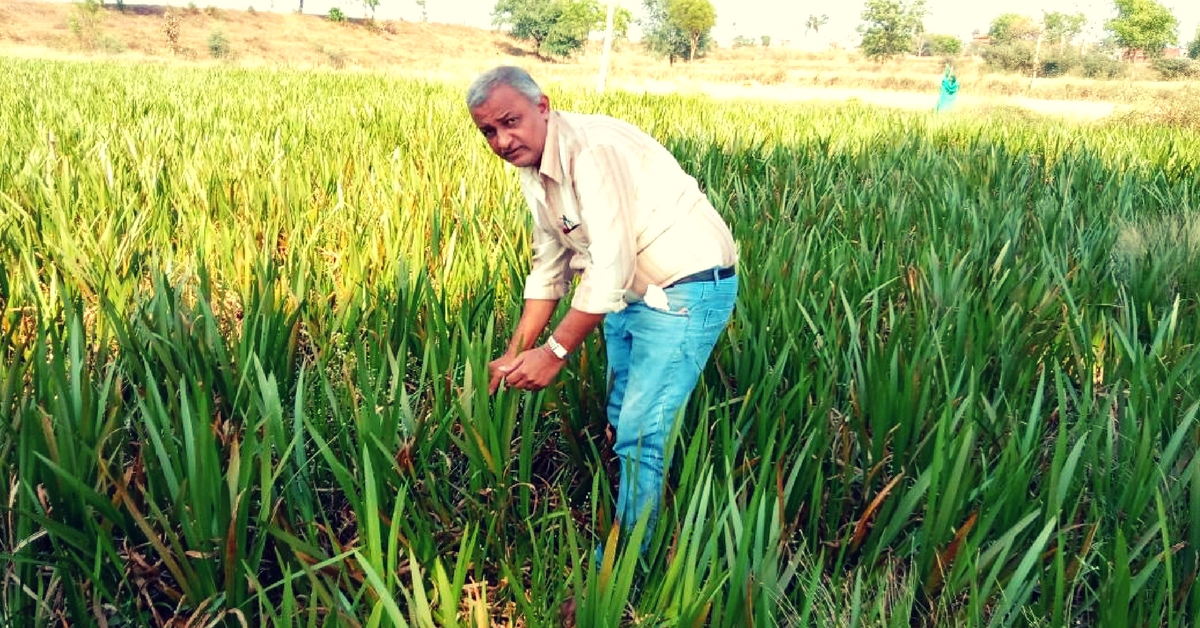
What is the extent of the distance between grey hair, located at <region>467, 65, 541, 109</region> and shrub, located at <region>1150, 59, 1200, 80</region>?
48609mm

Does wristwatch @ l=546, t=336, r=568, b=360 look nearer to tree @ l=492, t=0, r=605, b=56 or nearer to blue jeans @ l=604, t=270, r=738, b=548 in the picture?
blue jeans @ l=604, t=270, r=738, b=548

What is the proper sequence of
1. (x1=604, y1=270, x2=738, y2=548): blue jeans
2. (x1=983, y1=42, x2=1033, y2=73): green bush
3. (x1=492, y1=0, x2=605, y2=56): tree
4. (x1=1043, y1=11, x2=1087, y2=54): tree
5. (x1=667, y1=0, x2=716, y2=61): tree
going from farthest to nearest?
1. (x1=1043, y1=11, x2=1087, y2=54): tree
2. (x1=667, y1=0, x2=716, y2=61): tree
3. (x1=492, y1=0, x2=605, y2=56): tree
4. (x1=983, y1=42, x2=1033, y2=73): green bush
5. (x1=604, y1=270, x2=738, y2=548): blue jeans

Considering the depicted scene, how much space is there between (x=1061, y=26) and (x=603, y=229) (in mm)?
83521

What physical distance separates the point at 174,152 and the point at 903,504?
3.83 meters

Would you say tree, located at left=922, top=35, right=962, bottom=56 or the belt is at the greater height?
tree, located at left=922, top=35, right=962, bottom=56

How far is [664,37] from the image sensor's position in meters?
66.1

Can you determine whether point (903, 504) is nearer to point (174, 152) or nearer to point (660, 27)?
point (174, 152)

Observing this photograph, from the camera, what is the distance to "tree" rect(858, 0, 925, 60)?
5747 centimetres

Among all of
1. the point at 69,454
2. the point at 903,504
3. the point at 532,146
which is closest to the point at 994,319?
the point at 903,504

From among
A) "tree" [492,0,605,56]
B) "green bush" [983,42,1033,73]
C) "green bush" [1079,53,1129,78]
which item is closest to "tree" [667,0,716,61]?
"tree" [492,0,605,56]

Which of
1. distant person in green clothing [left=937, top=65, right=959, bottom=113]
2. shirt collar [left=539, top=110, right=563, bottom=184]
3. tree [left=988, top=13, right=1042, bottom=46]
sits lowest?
shirt collar [left=539, top=110, right=563, bottom=184]

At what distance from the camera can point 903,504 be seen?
50.3 inches

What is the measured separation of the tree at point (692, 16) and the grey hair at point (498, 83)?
63429mm

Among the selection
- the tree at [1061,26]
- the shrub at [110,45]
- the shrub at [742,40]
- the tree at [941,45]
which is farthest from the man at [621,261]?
the shrub at [742,40]
